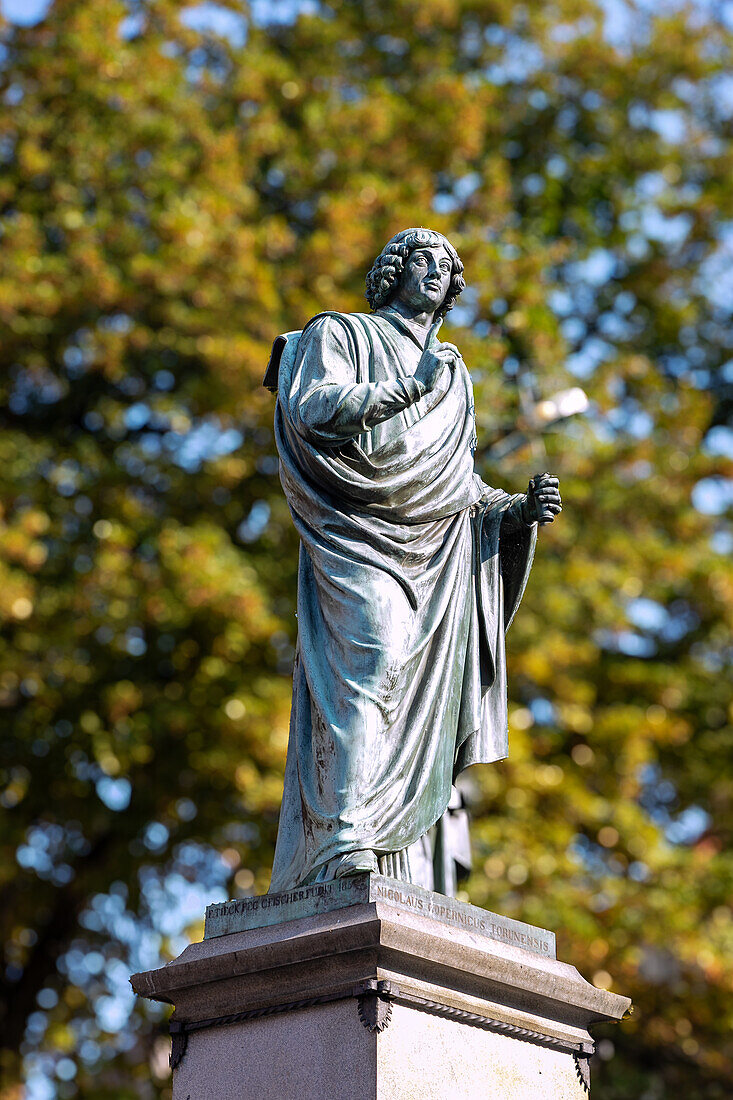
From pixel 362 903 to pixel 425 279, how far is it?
7.37 feet

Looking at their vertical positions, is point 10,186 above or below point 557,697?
above

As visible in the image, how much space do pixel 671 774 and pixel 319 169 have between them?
672 cm

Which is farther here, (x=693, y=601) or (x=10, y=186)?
(x=693, y=601)

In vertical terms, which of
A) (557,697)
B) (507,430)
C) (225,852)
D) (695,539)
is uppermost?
(695,539)

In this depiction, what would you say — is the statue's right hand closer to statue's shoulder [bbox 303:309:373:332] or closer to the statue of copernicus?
the statue of copernicus

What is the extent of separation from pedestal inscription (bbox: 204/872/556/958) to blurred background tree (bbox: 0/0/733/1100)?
7873mm

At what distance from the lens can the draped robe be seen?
17.1 ft

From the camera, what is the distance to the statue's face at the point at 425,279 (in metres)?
5.94

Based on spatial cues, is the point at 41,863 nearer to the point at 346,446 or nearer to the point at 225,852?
the point at 225,852

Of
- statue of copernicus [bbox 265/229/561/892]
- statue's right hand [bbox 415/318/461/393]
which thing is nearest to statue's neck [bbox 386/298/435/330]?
statue of copernicus [bbox 265/229/561/892]

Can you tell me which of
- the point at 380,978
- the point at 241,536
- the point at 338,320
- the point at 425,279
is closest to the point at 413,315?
the point at 425,279

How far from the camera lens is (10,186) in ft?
49.5

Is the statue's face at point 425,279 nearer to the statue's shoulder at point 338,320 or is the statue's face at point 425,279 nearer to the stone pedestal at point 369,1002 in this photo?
the statue's shoulder at point 338,320

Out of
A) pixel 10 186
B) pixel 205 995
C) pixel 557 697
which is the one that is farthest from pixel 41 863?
pixel 205 995
